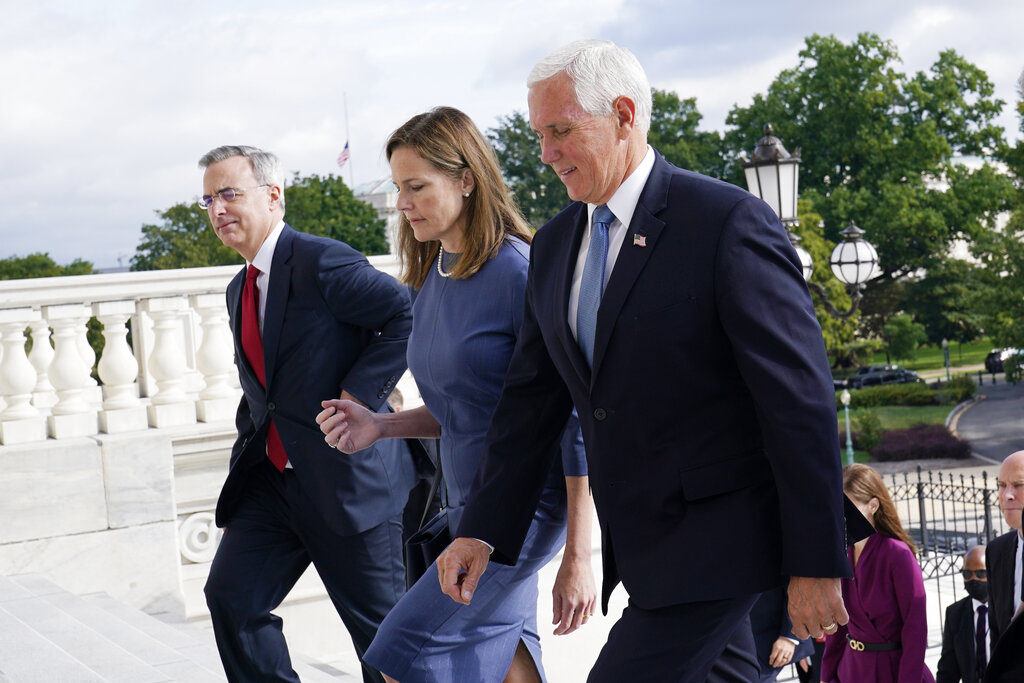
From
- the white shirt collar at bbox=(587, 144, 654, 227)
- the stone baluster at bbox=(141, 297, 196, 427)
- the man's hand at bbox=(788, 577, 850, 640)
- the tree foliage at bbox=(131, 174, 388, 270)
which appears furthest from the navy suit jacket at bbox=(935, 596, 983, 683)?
the tree foliage at bbox=(131, 174, 388, 270)

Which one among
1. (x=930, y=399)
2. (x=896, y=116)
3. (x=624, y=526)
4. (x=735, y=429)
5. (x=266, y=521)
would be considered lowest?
(x=930, y=399)

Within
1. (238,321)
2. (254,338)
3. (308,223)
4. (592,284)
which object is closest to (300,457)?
(254,338)

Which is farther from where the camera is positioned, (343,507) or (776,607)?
(776,607)

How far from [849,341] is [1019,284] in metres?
11.5

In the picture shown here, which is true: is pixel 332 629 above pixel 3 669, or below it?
below

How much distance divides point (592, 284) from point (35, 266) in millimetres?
29984

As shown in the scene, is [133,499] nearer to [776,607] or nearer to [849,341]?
[776,607]

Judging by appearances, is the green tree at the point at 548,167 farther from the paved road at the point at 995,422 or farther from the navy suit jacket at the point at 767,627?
the navy suit jacket at the point at 767,627

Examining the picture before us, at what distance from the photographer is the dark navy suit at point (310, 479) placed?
414 centimetres

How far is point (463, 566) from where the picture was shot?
114 inches

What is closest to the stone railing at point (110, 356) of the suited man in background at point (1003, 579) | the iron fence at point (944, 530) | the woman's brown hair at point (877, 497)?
the woman's brown hair at point (877, 497)

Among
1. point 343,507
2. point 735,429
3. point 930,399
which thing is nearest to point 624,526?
point 735,429

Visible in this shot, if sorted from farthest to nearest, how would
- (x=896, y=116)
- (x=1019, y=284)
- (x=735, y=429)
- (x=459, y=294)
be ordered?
(x=896, y=116) → (x=1019, y=284) → (x=459, y=294) → (x=735, y=429)

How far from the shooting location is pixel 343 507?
4.12 metres
